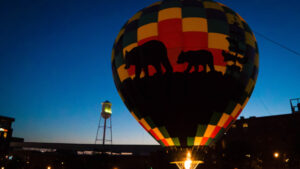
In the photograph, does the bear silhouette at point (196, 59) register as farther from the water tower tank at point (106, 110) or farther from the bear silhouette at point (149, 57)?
the water tower tank at point (106, 110)

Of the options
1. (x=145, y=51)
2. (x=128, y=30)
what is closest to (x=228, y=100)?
(x=145, y=51)

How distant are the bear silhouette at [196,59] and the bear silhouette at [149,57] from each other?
2.03 ft

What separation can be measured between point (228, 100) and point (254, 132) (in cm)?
3593

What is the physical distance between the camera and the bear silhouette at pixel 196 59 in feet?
30.0

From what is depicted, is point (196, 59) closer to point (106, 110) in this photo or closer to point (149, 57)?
point (149, 57)

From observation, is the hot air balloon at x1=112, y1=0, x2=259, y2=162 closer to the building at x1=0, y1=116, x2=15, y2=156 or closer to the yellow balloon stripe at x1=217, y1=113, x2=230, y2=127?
the yellow balloon stripe at x1=217, y1=113, x2=230, y2=127

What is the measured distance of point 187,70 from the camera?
361 inches

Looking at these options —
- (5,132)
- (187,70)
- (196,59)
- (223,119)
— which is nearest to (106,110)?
(5,132)

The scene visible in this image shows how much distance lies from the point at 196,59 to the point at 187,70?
1.84 ft

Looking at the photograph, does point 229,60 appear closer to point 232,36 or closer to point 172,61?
point 232,36

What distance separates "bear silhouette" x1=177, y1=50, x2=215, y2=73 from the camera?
914 cm

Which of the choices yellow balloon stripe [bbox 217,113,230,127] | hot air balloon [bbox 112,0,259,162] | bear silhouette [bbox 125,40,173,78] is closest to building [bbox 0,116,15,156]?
hot air balloon [bbox 112,0,259,162]

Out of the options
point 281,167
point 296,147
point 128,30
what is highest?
point 128,30

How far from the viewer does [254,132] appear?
1629 inches
